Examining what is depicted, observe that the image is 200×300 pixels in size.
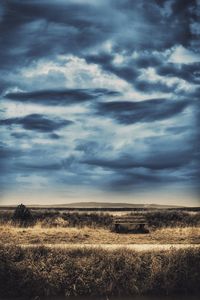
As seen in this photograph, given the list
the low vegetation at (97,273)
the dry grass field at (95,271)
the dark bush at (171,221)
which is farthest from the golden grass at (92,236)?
the low vegetation at (97,273)

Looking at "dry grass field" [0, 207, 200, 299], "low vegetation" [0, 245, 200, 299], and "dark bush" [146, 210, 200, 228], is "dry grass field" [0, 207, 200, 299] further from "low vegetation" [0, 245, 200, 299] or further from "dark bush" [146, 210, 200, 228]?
"dark bush" [146, 210, 200, 228]

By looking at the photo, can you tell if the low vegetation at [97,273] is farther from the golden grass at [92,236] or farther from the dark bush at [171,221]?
the dark bush at [171,221]

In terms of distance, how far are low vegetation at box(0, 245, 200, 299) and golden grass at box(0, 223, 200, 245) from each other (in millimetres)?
5867

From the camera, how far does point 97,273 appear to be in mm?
15336

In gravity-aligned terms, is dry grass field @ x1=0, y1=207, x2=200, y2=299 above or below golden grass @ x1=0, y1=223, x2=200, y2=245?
below

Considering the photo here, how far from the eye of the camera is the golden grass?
22.5 m

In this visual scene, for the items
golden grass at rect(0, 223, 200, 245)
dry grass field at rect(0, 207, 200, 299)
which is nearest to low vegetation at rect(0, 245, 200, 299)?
dry grass field at rect(0, 207, 200, 299)

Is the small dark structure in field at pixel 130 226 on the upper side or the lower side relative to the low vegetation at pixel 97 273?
upper

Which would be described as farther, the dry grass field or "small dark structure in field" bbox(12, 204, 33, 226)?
"small dark structure in field" bbox(12, 204, 33, 226)

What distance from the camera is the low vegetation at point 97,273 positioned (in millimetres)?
15031

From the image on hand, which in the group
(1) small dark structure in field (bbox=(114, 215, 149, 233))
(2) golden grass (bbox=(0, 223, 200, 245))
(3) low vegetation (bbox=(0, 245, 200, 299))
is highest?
(1) small dark structure in field (bbox=(114, 215, 149, 233))

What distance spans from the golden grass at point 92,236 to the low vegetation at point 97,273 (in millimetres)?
5867

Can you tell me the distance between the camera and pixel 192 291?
15.3 m

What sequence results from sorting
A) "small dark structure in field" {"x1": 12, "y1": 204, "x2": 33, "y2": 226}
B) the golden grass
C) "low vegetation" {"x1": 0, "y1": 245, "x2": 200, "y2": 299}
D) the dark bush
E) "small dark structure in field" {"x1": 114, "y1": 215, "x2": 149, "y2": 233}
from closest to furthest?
"low vegetation" {"x1": 0, "y1": 245, "x2": 200, "y2": 299} < the golden grass < "small dark structure in field" {"x1": 114, "y1": 215, "x2": 149, "y2": 233} < the dark bush < "small dark structure in field" {"x1": 12, "y1": 204, "x2": 33, "y2": 226}
